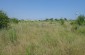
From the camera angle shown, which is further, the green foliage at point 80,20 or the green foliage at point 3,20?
the green foliage at point 80,20

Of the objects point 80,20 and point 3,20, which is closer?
point 3,20

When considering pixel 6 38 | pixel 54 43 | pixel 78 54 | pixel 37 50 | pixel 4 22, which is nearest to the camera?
pixel 78 54

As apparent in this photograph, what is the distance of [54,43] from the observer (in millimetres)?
8508

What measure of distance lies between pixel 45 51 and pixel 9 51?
1.53 meters

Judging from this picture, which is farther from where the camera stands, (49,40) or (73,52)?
(49,40)

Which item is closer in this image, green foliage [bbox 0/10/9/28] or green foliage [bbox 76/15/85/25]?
green foliage [bbox 0/10/9/28]

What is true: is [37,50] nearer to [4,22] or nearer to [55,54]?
[55,54]

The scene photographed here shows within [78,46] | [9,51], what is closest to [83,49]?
[78,46]

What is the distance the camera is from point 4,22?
17516 mm

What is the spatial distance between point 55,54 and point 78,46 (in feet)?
3.67

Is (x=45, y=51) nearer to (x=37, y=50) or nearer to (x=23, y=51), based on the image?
(x=37, y=50)

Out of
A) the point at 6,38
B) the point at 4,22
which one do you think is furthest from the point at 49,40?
the point at 4,22

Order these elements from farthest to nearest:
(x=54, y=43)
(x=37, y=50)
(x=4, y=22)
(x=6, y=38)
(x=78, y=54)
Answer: (x=4, y=22) → (x=6, y=38) → (x=54, y=43) → (x=37, y=50) → (x=78, y=54)

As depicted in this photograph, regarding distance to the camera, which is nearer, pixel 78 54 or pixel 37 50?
pixel 78 54
